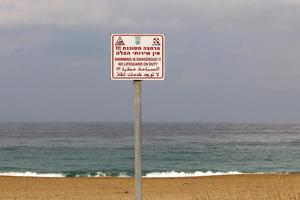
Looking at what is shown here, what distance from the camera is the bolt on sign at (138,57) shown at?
753 cm

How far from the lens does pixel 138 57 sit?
7.52 metres

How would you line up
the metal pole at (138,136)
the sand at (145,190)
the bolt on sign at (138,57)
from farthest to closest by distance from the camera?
1. the sand at (145,190)
2. the metal pole at (138,136)
3. the bolt on sign at (138,57)

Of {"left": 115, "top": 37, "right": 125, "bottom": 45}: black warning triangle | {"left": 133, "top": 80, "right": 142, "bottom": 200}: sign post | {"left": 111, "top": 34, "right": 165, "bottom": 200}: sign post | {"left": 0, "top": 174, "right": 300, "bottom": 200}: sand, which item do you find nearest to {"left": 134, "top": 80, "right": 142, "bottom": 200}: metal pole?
{"left": 133, "top": 80, "right": 142, "bottom": 200}: sign post

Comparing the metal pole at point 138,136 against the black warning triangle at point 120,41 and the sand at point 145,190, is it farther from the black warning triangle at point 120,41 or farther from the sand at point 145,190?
the sand at point 145,190

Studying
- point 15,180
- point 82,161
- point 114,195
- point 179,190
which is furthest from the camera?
point 82,161

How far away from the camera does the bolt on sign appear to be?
7.53 m

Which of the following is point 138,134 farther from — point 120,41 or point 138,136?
point 120,41

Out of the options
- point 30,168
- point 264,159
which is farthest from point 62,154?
point 264,159

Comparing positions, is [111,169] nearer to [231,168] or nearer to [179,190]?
[231,168]

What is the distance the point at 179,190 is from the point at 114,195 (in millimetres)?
3075

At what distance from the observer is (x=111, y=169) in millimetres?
46281

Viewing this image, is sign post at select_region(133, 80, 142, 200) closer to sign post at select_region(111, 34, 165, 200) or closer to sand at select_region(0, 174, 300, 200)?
sign post at select_region(111, 34, 165, 200)

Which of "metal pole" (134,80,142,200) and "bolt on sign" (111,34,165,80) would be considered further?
"metal pole" (134,80,142,200)

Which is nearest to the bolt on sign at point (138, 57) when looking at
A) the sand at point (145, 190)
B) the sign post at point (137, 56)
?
the sign post at point (137, 56)
